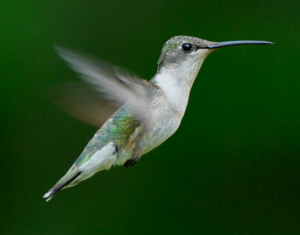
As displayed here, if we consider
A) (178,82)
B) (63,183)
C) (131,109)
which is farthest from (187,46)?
(63,183)

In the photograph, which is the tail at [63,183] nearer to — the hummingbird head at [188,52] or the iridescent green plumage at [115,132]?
the iridescent green plumage at [115,132]

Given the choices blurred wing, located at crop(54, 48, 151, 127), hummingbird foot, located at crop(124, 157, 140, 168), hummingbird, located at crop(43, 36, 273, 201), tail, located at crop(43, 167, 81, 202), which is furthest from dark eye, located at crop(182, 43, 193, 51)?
tail, located at crop(43, 167, 81, 202)

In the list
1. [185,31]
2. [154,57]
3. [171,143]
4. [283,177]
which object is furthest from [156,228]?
[185,31]

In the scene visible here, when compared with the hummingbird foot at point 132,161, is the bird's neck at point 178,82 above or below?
above

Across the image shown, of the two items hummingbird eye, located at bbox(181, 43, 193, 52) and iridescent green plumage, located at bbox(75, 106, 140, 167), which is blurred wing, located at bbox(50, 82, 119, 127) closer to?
iridescent green plumage, located at bbox(75, 106, 140, 167)

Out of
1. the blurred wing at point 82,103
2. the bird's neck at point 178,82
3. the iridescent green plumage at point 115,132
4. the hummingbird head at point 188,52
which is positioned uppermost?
the hummingbird head at point 188,52

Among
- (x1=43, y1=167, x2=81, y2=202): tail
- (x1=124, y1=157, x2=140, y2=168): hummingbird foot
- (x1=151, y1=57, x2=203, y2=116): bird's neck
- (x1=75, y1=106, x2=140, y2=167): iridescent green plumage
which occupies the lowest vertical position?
(x1=43, y1=167, x2=81, y2=202): tail

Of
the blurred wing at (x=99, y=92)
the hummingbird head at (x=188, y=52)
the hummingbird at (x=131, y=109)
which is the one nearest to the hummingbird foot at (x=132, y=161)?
the hummingbird at (x=131, y=109)
